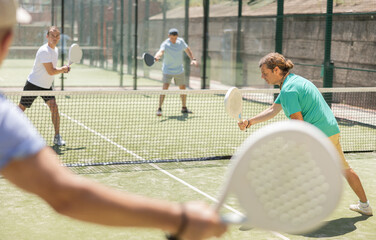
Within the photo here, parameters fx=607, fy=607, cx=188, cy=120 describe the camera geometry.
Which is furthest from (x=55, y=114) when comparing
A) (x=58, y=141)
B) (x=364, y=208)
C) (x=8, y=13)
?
(x=8, y=13)

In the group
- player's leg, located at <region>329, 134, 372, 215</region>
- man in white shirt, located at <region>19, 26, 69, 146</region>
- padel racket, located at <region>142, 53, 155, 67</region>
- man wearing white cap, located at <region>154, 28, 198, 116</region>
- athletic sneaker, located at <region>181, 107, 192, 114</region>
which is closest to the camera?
player's leg, located at <region>329, 134, 372, 215</region>

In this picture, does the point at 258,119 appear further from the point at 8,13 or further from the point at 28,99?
the point at 28,99

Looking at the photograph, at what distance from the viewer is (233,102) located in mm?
4754

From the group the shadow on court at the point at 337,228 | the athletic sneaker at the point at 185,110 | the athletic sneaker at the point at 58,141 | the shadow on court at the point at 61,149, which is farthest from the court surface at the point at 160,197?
the athletic sneaker at the point at 185,110

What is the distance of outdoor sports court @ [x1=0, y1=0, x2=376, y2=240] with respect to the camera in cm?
517

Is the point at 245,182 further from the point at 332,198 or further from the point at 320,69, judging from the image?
the point at 320,69

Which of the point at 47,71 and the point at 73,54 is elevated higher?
the point at 73,54

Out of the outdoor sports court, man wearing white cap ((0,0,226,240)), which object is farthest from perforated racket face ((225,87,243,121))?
man wearing white cap ((0,0,226,240))

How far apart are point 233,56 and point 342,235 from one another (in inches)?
459

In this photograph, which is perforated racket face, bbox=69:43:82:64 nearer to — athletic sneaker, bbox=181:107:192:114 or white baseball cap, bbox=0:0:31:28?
athletic sneaker, bbox=181:107:192:114

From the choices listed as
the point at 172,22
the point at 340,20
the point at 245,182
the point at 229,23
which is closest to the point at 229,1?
the point at 229,23

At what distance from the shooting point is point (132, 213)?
135 centimetres

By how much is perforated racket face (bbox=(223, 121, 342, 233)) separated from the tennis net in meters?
5.40

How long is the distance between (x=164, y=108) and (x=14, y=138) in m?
11.4
